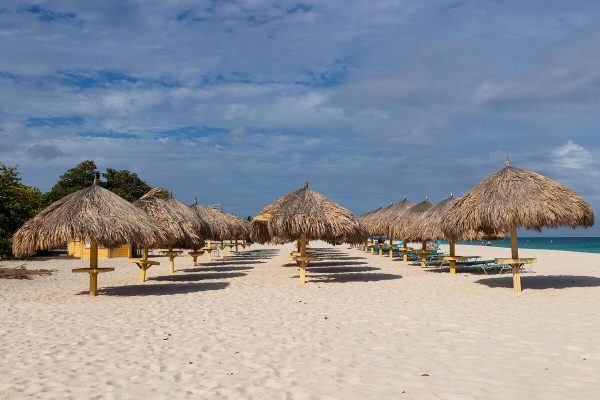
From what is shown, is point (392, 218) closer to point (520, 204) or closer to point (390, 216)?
point (390, 216)

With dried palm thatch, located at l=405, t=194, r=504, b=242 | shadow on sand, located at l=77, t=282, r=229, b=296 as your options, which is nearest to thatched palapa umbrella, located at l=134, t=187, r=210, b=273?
shadow on sand, located at l=77, t=282, r=229, b=296

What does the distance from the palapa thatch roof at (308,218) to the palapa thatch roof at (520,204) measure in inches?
125

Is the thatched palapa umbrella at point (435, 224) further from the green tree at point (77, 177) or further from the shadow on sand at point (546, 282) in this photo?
the green tree at point (77, 177)

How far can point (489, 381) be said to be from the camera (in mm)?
4793

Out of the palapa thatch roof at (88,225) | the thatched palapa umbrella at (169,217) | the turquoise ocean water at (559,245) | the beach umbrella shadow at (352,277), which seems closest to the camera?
the palapa thatch roof at (88,225)

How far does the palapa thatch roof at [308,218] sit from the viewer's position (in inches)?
535

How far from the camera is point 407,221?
21453mm

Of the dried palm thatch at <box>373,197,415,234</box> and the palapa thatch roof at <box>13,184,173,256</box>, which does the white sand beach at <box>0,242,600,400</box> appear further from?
the dried palm thatch at <box>373,197,415,234</box>

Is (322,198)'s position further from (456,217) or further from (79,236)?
(79,236)

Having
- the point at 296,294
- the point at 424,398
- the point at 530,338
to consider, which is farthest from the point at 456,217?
the point at 424,398

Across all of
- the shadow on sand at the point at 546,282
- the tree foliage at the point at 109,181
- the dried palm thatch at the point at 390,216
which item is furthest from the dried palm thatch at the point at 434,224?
the tree foliage at the point at 109,181

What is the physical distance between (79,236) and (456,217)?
29.3 ft

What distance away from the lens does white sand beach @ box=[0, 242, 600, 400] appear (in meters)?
4.71

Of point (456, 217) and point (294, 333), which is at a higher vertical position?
point (456, 217)
